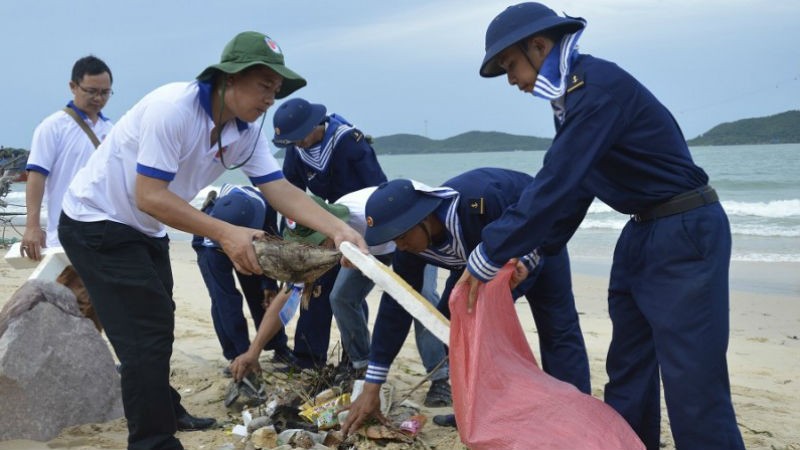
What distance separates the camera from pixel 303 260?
140 inches

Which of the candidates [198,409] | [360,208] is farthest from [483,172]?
[198,409]

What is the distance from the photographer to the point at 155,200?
313 centimetres

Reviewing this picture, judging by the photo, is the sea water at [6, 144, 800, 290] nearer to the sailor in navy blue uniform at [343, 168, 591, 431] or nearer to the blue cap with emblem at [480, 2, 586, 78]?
the sailor in navy blue uniform at [343, 168, 591, 431]

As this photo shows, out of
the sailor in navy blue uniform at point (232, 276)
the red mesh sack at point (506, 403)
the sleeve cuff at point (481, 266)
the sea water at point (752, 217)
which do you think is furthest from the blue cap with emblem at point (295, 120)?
the sea water at point (752, 217)

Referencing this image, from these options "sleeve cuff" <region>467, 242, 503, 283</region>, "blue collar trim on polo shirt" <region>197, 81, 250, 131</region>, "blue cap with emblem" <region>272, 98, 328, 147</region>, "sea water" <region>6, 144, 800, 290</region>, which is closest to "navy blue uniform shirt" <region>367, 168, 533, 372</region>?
"sleeve cuff" <region>467, 242, 503, 283</region>

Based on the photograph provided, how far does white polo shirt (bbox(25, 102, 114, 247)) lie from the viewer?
5.07 meters

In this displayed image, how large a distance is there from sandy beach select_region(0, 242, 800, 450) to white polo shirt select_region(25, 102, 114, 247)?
1343mm

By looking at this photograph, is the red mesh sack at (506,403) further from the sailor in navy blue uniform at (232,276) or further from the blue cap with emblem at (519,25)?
the sailor in navy blue uniform at (232,276)

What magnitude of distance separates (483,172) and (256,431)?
157 cm

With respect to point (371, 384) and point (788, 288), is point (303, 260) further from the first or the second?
point (788, 288)

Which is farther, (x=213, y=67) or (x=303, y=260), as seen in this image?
(x=303, y=260)

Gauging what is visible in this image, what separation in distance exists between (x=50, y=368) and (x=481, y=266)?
2374 millimetres

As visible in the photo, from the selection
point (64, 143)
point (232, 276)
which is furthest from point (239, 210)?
point (64, 143)

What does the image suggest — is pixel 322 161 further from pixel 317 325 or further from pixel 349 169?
pixel 317 325
